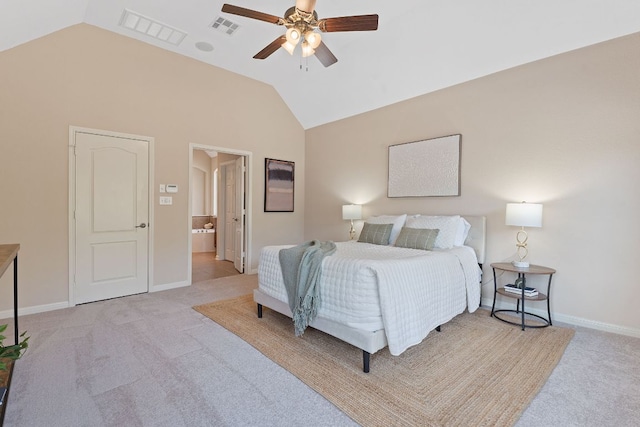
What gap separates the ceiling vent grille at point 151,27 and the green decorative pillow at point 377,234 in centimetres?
364

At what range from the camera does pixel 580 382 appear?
210cm

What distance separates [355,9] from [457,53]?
1338 mm

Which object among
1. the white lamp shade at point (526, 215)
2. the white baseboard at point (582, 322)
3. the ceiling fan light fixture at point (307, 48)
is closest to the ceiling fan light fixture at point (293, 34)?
the ceiling fan light fixture at point (307, 48)

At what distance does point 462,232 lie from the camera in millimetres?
3725

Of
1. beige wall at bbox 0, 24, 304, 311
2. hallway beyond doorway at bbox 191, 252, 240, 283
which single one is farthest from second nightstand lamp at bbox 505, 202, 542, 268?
hallway beyond doorway at bbox 191, 252, 240, 283

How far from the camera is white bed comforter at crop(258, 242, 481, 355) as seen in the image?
223 centimetres

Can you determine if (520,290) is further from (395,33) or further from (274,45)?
(274,45)

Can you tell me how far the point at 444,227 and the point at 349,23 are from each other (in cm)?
245

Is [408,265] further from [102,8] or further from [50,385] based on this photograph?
[102,8]

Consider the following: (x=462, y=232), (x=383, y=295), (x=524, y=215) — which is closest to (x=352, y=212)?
(x=462, y=232)

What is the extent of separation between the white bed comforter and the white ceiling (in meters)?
2.46

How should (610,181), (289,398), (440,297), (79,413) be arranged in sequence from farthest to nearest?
(610,181)
(440,297)
(289,398)
(79,413)

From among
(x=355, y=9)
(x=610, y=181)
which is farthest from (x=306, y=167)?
(x=610, y=181)

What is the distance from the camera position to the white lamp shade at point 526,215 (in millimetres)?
3045
